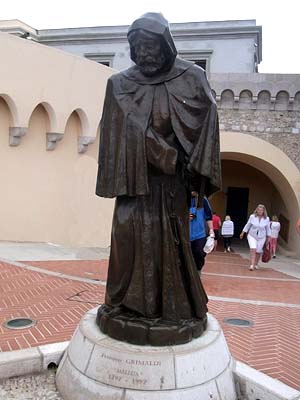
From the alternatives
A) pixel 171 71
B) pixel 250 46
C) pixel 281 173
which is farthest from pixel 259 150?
pixel 171 71

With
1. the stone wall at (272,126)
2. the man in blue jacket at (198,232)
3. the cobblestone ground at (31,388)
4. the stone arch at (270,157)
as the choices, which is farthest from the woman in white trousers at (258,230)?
the cobblestone ground at (31,388)

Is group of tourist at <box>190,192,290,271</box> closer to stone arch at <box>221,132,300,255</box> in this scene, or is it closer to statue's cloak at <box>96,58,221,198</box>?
statue's cloak at <box>96,58,221,198</box>

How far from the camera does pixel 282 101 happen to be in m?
16.0

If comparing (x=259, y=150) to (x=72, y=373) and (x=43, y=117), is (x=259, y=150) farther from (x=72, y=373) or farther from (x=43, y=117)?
(x=72, y=373)

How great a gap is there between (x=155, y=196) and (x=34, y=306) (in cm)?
347

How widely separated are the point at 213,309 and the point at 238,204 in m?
16.9

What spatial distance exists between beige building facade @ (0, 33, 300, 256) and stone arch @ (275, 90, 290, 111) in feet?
0.12

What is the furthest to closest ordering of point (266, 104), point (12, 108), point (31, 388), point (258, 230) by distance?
point (266, 104), point (12, 108), point (258, 230), point (31, 388)

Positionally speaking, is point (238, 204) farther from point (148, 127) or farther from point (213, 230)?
point (148, 127)

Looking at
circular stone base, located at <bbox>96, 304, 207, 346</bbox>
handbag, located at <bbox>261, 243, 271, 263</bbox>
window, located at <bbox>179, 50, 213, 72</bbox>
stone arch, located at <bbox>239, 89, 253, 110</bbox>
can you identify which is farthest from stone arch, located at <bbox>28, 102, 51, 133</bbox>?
window, located at <bbox>179, 50, 213, 72</bbox>

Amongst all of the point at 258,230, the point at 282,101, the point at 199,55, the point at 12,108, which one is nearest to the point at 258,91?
the point at 282,101

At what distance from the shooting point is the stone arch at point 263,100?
15984mm

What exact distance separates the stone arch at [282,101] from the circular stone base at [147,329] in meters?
14.0

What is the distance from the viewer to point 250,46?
68.3ft
